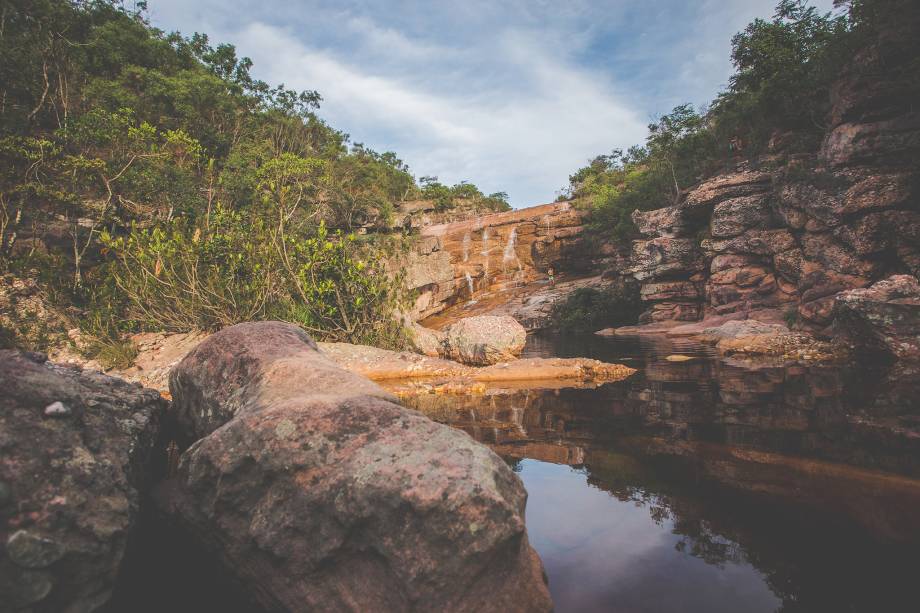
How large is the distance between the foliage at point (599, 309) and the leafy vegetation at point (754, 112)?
4598mm

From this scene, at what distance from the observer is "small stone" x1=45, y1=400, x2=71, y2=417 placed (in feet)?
6.55

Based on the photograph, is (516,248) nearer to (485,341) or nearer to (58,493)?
(485,341)

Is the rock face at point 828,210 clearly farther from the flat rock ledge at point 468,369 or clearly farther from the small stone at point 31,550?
the small stone at point 31,550

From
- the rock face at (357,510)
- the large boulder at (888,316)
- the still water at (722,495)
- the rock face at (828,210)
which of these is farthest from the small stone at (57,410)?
the rock face at (828,210)

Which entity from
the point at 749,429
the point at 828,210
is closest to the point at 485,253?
the point at 828,210

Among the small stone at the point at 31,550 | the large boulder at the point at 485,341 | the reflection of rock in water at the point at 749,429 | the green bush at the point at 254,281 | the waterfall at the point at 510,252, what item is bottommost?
the reflection of rock in water at the point at 749,429

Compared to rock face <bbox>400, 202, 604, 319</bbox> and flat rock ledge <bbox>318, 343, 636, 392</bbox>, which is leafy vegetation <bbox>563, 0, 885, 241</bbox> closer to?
rock face <bbox>400, 202, 604, 319</bbox>

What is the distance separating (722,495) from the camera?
3.22m

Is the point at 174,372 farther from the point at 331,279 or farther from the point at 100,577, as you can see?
the point at 331,279

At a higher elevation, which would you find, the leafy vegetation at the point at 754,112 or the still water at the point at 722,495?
the leafy vegetation at the point at 754,112

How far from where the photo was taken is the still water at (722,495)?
7.38 feet

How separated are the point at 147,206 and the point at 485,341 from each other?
15688 mm

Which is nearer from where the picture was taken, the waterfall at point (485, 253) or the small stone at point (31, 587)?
the small stone at point (31, 587)

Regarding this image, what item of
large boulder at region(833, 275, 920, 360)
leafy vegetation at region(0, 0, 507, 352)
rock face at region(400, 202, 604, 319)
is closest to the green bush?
leafy vegetation at region(0, 0, 507, 352)
